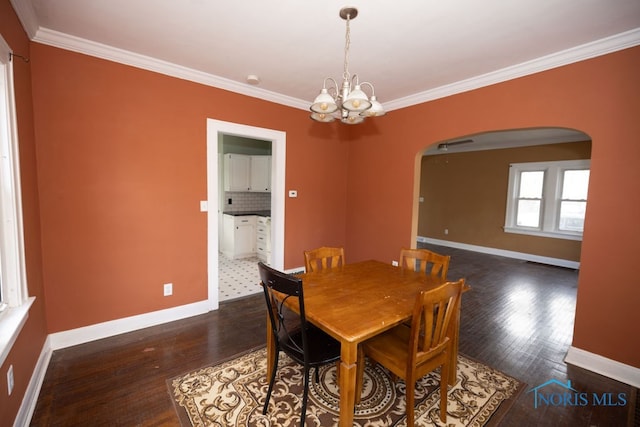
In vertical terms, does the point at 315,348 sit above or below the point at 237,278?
above

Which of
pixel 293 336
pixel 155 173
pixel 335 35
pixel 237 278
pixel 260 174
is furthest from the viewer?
pixel 260 174

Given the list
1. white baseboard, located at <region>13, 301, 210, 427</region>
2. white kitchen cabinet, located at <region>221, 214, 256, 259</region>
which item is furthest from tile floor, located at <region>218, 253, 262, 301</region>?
white baseboard, located at <region>13, 301, 210, 427</region>

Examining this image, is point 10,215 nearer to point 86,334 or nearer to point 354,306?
point 86,334

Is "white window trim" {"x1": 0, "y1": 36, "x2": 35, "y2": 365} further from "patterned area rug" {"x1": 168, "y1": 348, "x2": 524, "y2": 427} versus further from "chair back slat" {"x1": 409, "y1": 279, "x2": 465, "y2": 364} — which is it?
"chair back slat" {"x1": 409, "y1": 279, "x2": 465, "y2": 364}

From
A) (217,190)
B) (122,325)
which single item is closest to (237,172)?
(217,190)

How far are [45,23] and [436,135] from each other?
12.4ft

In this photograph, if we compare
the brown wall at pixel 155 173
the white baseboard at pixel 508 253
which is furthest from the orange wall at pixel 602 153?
the white baseboard at pixel 508 253

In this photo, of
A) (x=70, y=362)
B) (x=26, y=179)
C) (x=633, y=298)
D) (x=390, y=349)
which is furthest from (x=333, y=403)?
(x=26, y=179)

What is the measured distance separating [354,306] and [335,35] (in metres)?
2.05

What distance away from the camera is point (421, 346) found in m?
1.60

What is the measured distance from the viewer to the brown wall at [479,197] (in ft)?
18.2

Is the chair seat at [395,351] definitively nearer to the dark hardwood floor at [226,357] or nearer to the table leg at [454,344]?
the table leg at [454,344]

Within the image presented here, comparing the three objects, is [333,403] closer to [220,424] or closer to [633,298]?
[220,424]

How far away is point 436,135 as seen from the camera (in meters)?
3.35
